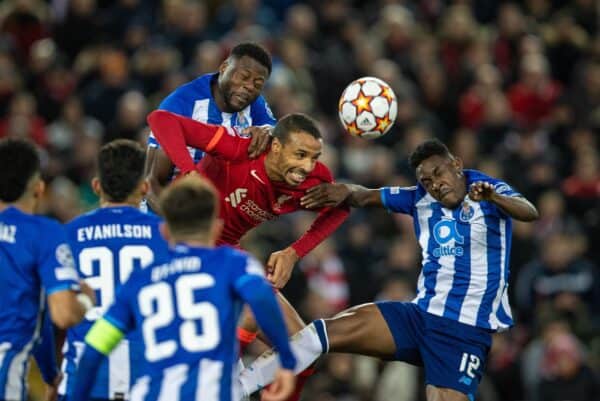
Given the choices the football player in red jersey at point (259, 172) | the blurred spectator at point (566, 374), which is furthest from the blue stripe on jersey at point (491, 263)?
the blurred spectator at point (566, 374)

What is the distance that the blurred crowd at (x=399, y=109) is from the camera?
1411 cm

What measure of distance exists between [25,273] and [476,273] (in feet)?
12.2

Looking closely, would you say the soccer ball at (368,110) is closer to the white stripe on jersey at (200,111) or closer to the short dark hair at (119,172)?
the white stripe on jersey at (200,111)

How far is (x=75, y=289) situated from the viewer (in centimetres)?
646

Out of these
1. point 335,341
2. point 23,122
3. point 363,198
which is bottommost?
point 335,341

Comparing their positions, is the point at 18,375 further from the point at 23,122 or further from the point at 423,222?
the point at 23,122

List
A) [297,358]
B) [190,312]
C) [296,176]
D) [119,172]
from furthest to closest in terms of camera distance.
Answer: [296,176], [297,358], [119,172], [190,312]

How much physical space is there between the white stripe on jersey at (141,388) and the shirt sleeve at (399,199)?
3.40 meters

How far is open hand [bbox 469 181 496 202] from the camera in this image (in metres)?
8.27

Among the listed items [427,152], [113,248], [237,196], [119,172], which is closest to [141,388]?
[113,248]

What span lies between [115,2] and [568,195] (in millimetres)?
7457

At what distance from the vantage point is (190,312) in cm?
615

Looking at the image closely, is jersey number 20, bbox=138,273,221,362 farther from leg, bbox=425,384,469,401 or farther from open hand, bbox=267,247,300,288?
leg, bbox=425,384,469,401

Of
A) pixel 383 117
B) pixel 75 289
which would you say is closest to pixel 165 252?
pixel 75 289
